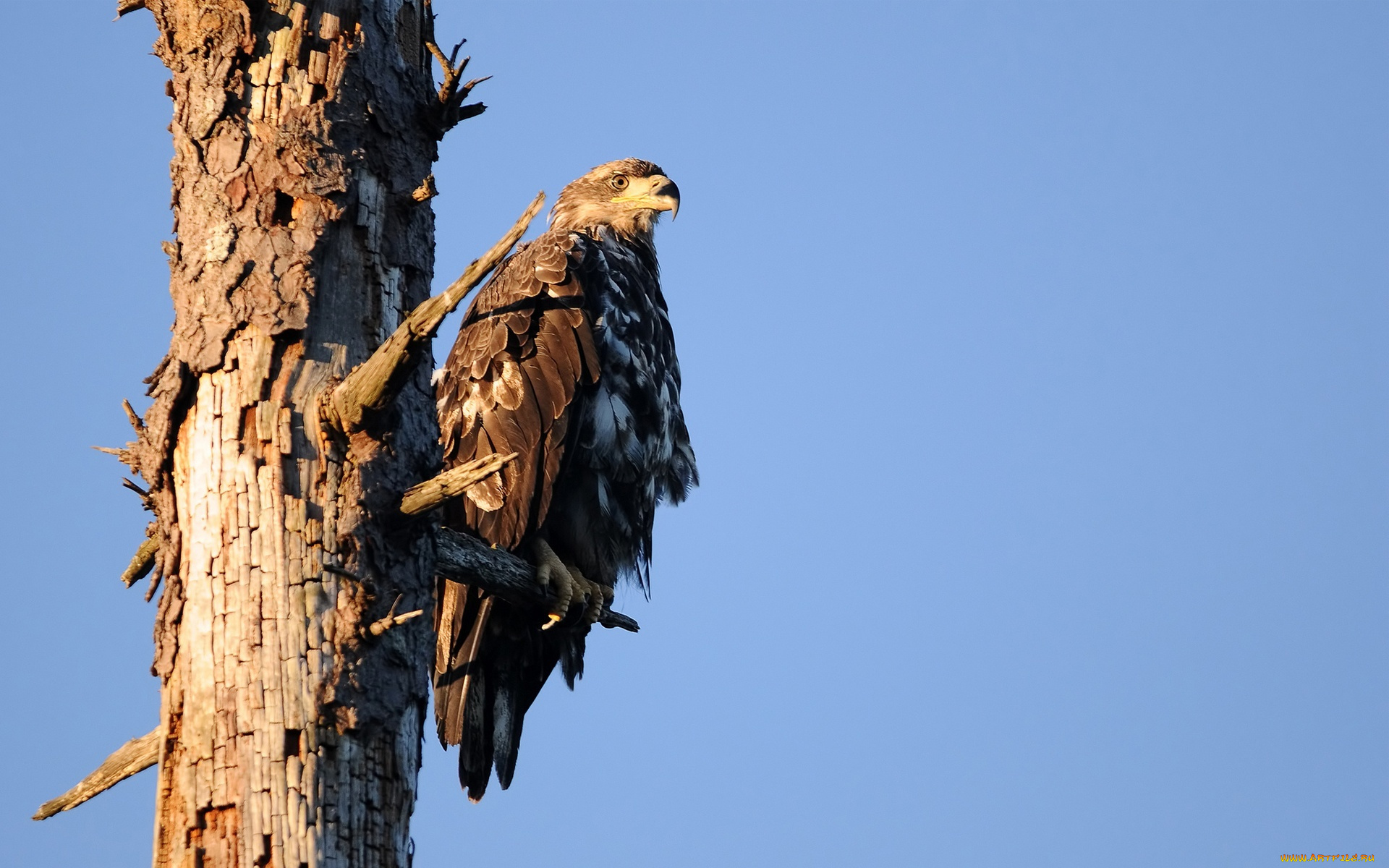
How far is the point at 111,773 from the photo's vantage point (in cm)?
320

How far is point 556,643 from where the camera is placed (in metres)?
6.28

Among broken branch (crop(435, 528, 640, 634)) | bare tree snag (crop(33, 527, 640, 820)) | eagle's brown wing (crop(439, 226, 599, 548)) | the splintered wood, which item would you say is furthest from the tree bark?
eagle's brown wing (crop(439, 226, 599, 548))

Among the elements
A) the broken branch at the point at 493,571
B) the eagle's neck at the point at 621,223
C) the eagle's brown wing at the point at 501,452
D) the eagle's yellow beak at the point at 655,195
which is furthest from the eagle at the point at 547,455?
the eagle's yellow beak at the point at 655,195

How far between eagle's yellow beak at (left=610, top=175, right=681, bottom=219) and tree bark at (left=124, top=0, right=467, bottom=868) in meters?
3.84

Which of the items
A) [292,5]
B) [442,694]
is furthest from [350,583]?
[442,694]

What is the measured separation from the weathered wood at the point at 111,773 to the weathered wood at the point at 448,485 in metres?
0.87

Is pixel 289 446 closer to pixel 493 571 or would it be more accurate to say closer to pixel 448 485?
pixel 448 485

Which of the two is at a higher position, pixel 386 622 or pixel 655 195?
pixel 655 195

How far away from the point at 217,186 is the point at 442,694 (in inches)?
127

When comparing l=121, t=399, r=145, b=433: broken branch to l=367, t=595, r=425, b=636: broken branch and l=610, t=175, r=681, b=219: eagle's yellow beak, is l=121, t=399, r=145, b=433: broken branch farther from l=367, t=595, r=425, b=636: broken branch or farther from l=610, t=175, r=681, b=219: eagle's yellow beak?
l=610, t=175, r=681, b=219: eagle's yellow beak

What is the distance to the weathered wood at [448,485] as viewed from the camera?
290cm

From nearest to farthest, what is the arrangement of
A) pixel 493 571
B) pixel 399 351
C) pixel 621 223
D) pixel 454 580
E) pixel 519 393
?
pixel 399 351 → pixel 454 580 → pixel 493 571 → pixel 519 393 → pixel 621 223

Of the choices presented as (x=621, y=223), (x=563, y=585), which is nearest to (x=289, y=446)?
(x=563, y=585)

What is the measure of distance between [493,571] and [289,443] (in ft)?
5.72
